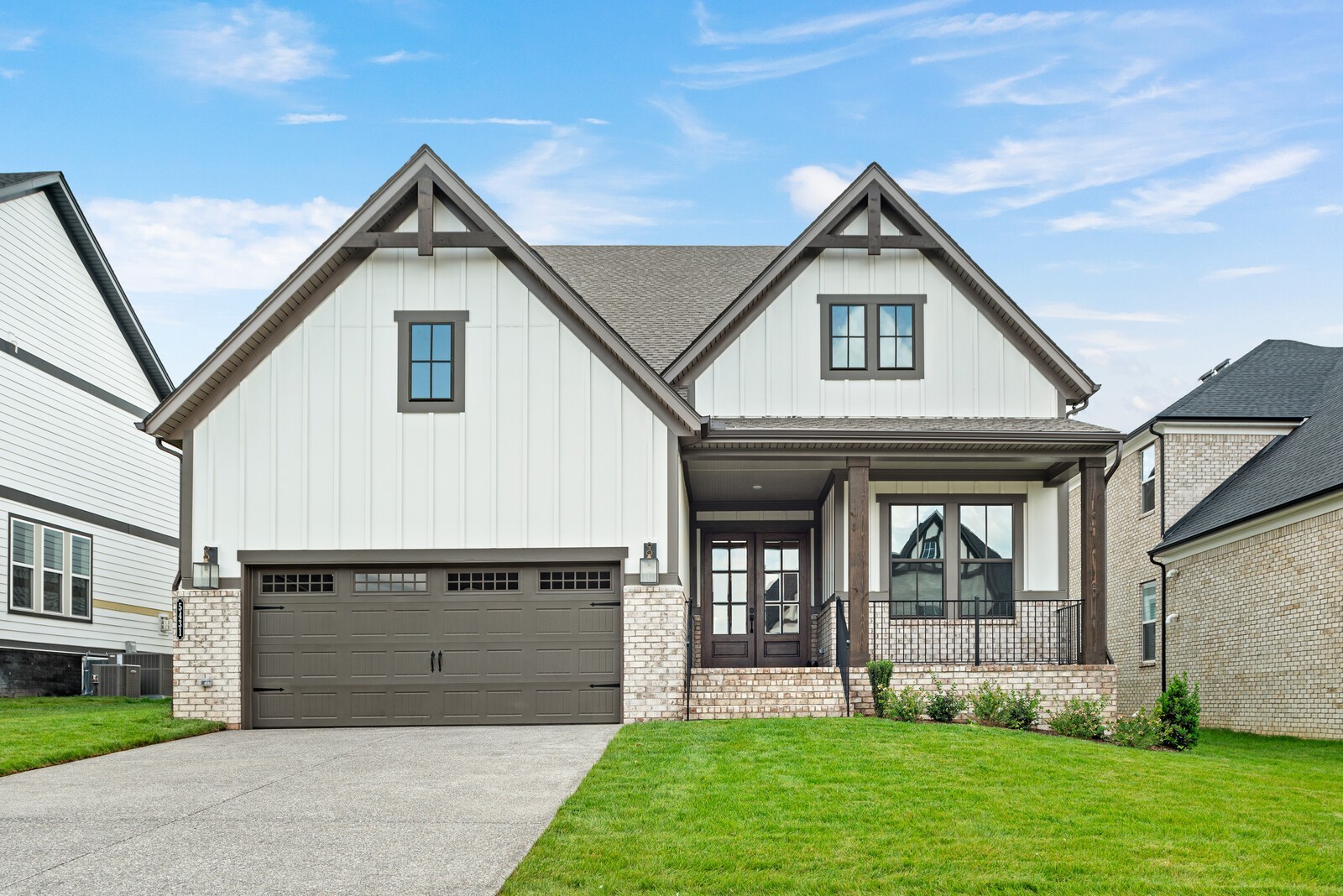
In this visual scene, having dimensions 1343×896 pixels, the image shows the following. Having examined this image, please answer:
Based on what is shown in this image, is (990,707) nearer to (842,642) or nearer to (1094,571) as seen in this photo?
(842,642)

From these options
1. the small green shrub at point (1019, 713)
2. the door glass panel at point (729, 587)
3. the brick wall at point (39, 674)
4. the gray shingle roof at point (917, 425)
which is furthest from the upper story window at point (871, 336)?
the brick wall at point (39, 674)

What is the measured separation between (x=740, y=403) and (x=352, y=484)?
18.3 ft

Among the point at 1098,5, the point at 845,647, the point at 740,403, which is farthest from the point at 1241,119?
the point at 845,647

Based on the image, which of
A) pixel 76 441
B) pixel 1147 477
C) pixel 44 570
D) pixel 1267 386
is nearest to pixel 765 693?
pixel 1147 477

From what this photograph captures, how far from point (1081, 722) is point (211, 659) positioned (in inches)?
435

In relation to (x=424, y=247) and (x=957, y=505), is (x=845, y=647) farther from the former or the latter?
(x=424, y=247)

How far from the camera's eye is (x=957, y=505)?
19.3m

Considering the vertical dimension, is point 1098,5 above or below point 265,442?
above

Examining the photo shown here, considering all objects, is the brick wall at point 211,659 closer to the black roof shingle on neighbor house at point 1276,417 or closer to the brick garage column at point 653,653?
the brick garage column at point 653,653

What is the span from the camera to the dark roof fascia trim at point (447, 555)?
16.5 m

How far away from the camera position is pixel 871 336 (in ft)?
60.7

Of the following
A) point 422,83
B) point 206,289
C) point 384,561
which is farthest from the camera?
point 206,289

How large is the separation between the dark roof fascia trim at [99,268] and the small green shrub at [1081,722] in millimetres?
19179

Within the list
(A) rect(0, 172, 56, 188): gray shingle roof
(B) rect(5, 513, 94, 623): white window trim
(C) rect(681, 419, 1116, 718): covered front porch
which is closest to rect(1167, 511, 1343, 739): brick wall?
(C) rect(681, 419, 1116, 718): covered front porch
